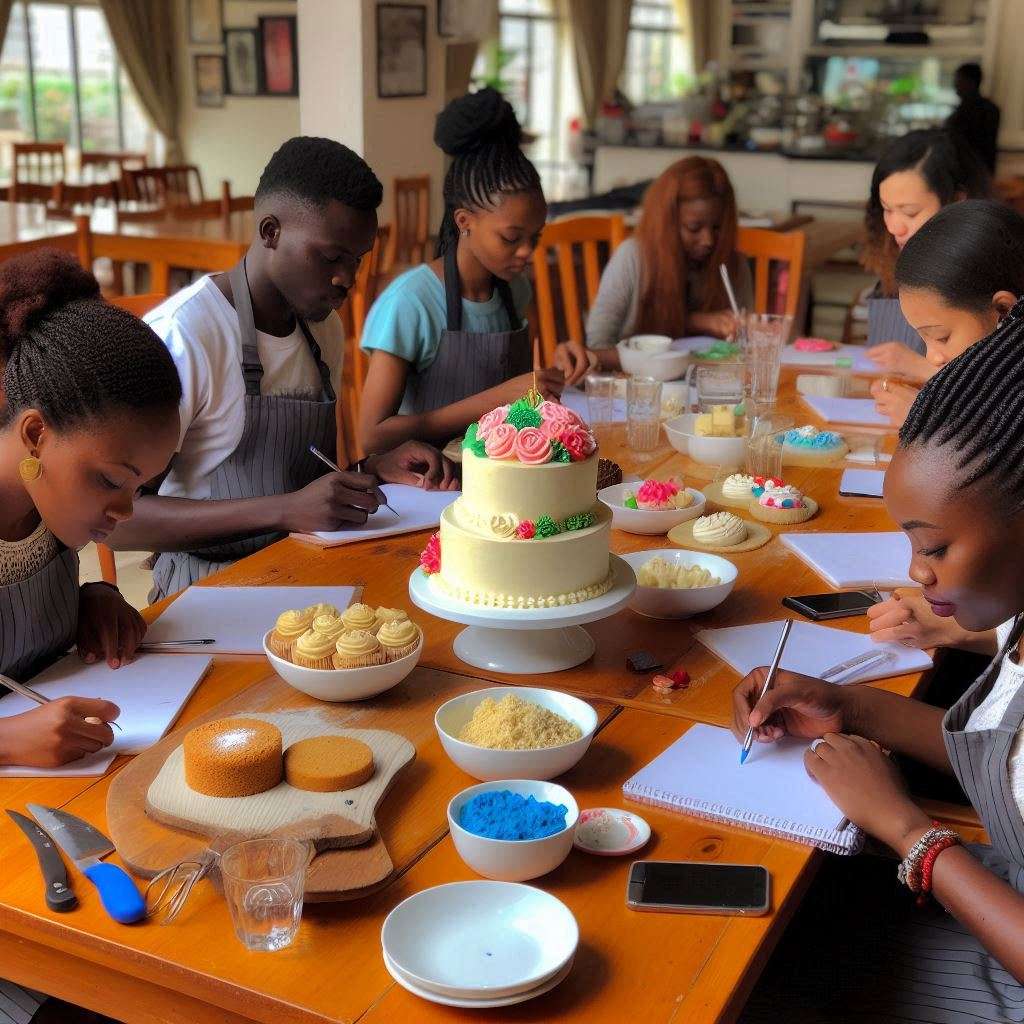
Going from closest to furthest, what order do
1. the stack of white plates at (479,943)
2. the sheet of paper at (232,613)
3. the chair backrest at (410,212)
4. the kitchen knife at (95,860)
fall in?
the stack of white plates at (479,943), the kitchen knife at (95,860), the sheet of paper at (232,613), the chair backrest at (410,212)

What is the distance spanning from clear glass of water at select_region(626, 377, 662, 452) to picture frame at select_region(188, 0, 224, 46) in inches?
344

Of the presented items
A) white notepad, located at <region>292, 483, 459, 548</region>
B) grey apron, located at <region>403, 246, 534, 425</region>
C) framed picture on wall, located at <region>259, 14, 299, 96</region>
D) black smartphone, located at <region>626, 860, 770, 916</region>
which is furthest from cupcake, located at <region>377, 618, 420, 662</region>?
framed picture on wall, located at <region>259, 14, 299, 96</region>

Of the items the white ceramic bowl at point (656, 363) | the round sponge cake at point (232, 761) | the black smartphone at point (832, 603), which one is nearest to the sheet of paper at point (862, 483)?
the black smartphone at point (832, 603)

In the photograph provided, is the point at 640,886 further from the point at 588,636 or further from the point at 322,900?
the point at 588,636

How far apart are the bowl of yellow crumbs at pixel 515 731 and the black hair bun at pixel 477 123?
173 centimetres

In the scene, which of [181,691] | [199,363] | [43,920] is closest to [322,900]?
[43,920]

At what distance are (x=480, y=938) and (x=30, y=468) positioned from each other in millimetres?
824

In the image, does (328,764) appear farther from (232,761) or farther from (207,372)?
(207,372)

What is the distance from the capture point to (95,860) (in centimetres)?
123

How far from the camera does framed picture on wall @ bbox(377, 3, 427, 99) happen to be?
6.48 metres

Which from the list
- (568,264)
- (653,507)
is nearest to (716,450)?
(653,507)

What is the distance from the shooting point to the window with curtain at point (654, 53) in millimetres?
12484

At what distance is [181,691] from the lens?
160 centimetres

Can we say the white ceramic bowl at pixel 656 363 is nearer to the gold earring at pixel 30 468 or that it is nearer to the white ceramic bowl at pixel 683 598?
the white ceramic bowl at pixel 683 598
